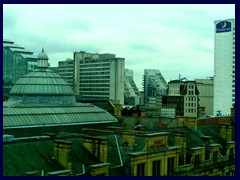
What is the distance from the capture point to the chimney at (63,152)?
1157 inches

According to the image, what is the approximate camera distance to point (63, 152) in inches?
1173

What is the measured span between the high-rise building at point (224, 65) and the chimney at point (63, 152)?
141 m

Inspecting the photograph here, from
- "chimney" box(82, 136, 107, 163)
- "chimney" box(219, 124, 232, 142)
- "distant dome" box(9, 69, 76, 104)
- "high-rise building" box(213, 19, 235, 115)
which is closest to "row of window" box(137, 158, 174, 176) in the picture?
"chimney" box(82, 136, 107, 163)

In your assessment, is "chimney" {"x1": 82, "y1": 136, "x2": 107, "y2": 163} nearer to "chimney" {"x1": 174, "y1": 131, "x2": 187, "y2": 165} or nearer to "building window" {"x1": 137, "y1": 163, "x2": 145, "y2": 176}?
"building window" {"x1": 137, "y1": 163, "x2": 145, "y2": 176}

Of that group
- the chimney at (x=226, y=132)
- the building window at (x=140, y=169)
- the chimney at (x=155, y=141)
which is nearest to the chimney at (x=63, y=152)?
the building window at (x=140, y=169)

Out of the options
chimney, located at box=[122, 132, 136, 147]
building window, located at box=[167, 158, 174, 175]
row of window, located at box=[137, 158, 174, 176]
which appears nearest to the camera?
row of window, located at box=[137, 158, 174, 176]

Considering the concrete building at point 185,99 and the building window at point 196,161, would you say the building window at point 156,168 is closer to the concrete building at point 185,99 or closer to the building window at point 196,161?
the building window at point 196,161

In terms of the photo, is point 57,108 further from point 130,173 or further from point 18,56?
point 18,56

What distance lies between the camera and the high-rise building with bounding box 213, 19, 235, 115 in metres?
165

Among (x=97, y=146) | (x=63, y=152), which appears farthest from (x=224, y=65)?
(x=63, y=152)

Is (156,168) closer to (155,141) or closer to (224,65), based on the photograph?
(155,141)

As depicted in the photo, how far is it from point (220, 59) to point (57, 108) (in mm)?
122474

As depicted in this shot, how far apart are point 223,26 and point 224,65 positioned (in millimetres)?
16216

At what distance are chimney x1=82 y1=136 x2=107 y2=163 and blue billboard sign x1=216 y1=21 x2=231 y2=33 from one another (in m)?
143
